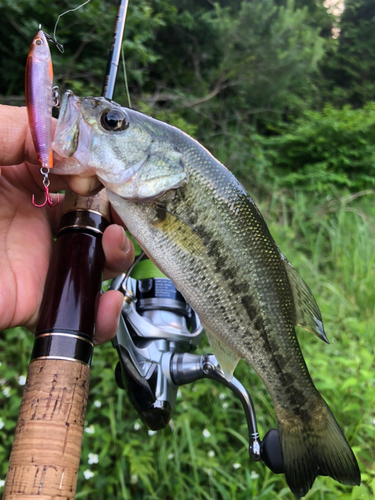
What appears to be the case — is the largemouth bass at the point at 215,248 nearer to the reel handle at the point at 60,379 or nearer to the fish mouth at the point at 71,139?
the fish mouth at the point at 71,139

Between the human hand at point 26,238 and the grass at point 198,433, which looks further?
the grass at point 198,433

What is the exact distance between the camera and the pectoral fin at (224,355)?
128 cm

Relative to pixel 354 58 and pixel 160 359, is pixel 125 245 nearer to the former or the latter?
pixel 160 359

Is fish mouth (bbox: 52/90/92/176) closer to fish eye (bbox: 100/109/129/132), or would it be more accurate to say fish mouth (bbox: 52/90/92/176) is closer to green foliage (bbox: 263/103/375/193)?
fish eye (bbox: 100/109/129/132)

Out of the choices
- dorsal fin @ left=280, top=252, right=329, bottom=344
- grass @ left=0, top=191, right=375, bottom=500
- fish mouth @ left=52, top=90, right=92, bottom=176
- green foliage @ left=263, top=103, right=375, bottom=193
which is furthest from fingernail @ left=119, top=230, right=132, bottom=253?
green foliage @ left=263, top=103, right=375, bottom=193

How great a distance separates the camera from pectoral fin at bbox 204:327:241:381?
1.28m

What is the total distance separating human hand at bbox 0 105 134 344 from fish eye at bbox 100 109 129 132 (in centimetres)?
19

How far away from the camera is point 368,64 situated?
11.2 meters

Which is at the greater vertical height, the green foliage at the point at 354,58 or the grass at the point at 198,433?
the green foliage at the point at 354,58

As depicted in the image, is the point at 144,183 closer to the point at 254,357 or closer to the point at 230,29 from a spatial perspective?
the point at 254,357

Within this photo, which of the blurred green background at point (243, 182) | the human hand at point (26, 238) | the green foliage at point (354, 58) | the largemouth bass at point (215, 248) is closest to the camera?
the largemouth bass at point (215, 248)

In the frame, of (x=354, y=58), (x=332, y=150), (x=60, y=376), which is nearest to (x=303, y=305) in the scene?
(x=60, y=376)

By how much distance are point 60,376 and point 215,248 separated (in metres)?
0.62

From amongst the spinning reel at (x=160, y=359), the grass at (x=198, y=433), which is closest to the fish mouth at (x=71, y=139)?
the spinning reel at (x=160, y=359)
